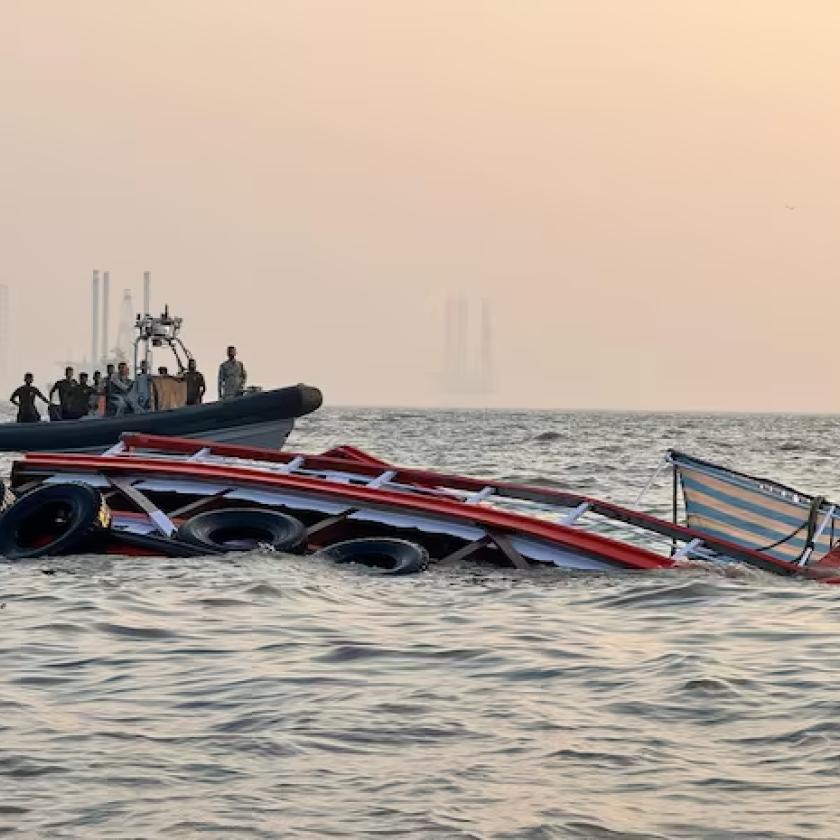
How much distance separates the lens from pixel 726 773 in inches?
267

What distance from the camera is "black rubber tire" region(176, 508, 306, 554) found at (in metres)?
15.4

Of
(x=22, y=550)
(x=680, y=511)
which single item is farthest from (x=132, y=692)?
(x=680, y=511)

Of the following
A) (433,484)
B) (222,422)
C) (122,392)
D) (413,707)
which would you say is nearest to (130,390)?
(122,392)

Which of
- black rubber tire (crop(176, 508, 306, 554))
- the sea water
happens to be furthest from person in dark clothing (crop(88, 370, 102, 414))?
the sea water

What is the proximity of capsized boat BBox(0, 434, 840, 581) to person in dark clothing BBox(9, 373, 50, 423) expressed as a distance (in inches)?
663

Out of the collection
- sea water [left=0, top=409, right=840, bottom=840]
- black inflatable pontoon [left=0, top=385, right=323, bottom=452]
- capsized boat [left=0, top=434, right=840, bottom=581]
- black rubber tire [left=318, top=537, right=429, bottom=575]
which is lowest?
sea water [left=0, top=409, right=840, bottom=840]

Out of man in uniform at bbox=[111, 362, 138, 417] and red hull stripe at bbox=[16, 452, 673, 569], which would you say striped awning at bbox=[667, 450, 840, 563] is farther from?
man in uniform at bbox=[111, 362, 138, 417]

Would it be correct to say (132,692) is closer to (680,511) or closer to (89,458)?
(89,458)

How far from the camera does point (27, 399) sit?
34.4 metres

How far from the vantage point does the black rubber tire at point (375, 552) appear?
48.6 feet

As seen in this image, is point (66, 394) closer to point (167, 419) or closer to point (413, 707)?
point (167, 419)

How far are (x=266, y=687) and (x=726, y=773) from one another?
2898 mm

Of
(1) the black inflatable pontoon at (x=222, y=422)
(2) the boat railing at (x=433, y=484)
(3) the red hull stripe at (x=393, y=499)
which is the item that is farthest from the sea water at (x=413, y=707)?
(1) the black inflatable pontoon at (x=222, y=422)

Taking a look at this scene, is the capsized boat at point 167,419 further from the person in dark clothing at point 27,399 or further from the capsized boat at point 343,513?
the capsized boat at point 343,513
